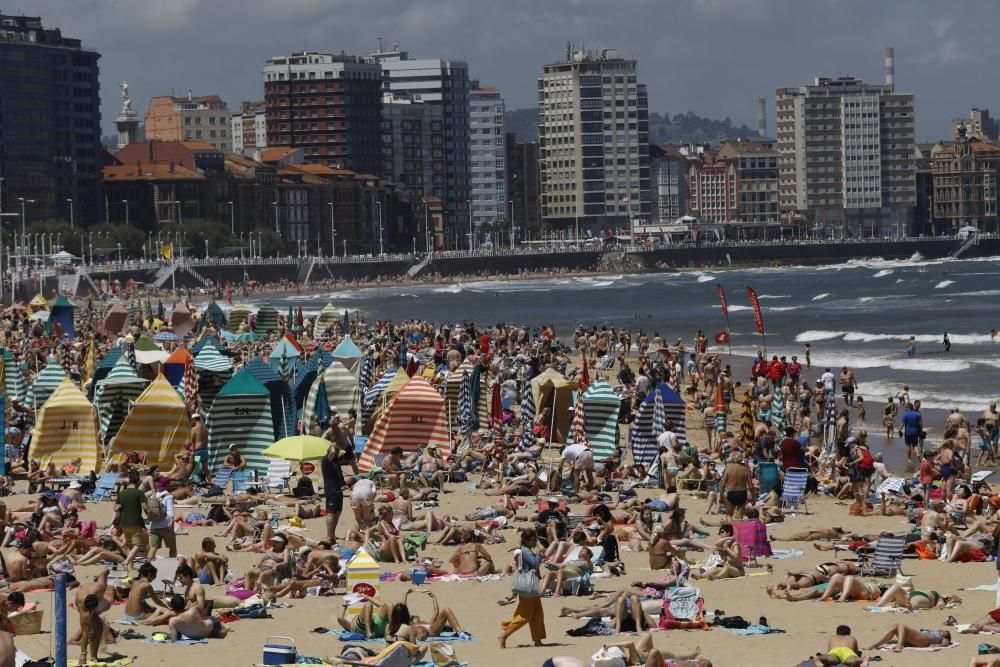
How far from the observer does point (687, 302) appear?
96.9 meters

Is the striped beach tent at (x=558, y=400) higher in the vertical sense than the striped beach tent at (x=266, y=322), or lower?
lower

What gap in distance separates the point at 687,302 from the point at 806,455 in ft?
247

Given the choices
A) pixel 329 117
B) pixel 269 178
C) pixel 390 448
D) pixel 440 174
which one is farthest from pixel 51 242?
pixel 390 448

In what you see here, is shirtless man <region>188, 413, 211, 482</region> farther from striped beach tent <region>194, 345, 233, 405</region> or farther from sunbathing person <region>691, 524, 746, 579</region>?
sunbathing person <region>691, 524, 746, 579</region>

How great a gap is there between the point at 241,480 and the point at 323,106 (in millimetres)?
142885

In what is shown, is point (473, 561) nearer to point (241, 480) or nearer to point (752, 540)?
point (752, 540)

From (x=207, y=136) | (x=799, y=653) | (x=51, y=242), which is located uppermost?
(x=207, y=136)

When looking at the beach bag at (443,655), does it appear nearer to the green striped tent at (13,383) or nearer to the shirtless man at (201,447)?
the shirtless man at (201,447)

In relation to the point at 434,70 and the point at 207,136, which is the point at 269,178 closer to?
the point at 207,136

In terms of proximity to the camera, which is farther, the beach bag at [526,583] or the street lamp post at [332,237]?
the street lamp post at [332,237]

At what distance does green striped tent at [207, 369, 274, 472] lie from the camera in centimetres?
2005

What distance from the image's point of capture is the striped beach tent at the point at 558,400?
81.5 ft

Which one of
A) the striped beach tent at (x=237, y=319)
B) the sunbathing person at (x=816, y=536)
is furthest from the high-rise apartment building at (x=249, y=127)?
the sunbathing person at (x=816, y=536)

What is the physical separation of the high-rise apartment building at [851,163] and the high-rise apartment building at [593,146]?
19.1 metres
